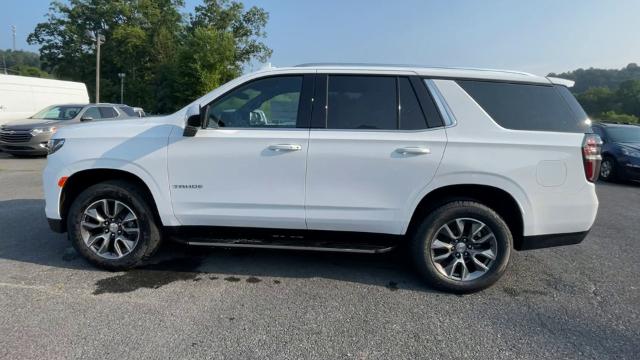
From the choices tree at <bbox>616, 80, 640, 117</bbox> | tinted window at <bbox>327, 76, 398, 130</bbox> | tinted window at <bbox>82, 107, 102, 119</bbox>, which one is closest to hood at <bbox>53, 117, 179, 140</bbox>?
tinted window at <bbox>327, 76, 398, 130</bbox>

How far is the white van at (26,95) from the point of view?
1396cm

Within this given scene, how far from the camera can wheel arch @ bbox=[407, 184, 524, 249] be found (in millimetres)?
3604

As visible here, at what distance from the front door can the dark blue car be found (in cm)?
916

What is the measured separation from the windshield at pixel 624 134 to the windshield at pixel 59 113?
50.3ft

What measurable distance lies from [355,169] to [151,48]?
58199 millimetres

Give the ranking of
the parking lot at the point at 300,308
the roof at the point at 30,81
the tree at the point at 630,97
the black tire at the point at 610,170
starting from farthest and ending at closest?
the tree at the point at 630,97 < the roof at the point at 30,81 < the black tire at the point at 610,170 < the parking lot at the point at 300,308

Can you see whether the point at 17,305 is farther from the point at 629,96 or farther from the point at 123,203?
the point at 629,96

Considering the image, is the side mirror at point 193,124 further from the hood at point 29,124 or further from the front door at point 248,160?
the hood at point 29,124

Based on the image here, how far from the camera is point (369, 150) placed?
352 cm

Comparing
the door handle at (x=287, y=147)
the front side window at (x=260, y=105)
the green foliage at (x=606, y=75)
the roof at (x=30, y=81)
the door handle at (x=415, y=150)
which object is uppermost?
the green foliage at (x=606, y=75)

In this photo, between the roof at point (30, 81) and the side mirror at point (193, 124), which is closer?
the side mirror at point (193, 124)

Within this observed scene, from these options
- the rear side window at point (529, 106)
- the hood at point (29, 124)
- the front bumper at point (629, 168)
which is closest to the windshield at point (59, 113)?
the hood at point (29, 124)

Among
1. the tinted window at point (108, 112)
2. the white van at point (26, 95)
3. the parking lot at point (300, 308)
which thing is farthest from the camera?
the white van at point (26, 95)

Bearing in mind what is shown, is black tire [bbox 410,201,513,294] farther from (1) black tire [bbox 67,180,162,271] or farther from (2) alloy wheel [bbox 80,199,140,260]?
(2) alloy wheel [bbox 80,199,140,260]
